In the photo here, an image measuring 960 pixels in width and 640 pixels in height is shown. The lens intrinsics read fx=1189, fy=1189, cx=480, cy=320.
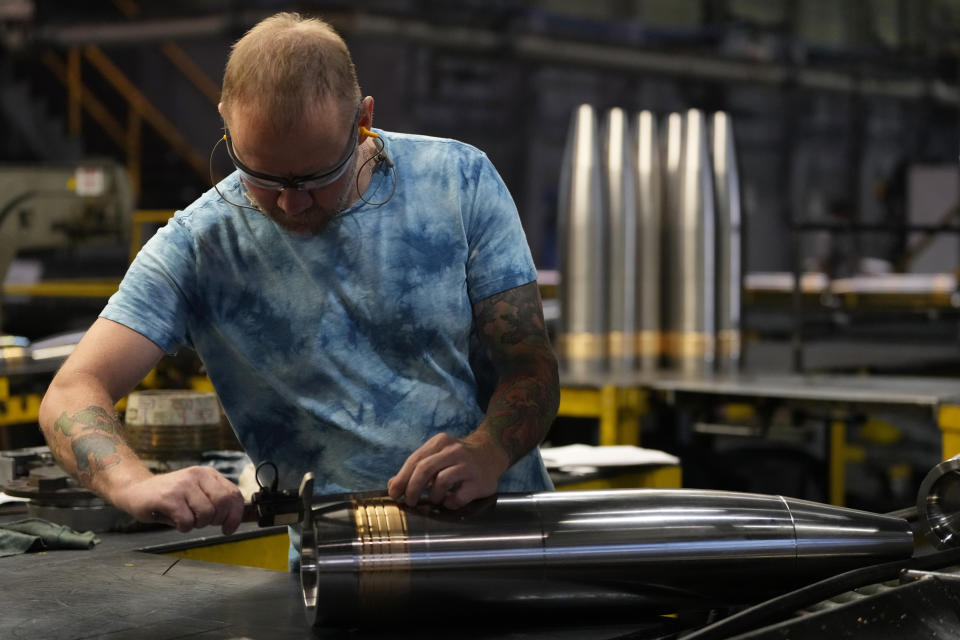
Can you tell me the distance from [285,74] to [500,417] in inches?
16.1

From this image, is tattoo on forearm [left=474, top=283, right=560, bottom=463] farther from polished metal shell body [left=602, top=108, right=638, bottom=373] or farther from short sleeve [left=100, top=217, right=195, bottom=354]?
polished metal shell body [left=602, top=108, right=638, bottom=373]

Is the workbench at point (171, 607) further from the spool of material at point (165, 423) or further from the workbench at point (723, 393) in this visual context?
the workbench at point (723, 393)

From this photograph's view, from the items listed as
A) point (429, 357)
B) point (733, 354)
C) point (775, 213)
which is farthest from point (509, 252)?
point (775, 213)

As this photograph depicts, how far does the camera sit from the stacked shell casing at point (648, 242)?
3.35 metres

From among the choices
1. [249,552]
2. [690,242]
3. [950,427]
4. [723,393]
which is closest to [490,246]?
[249,552]

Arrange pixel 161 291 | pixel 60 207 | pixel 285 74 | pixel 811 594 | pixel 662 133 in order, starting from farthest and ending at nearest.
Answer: pixel 662 133 < pixel 60 207 < pixel 161 291 < pixel 285 74 < pixel 811 594

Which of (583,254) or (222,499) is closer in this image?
(222,499)

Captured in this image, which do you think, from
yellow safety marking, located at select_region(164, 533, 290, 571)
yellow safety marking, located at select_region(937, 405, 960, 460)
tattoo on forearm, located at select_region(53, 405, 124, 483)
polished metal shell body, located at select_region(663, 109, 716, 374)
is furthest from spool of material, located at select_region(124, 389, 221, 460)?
polished metal shell body, located at select_region(663, 109, 716, 374)

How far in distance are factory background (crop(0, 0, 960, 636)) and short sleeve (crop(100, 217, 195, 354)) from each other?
0.13m

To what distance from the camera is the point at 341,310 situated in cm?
129

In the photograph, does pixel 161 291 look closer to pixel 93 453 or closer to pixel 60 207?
pixel 93 453

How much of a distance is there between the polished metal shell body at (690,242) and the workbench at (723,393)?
13cm

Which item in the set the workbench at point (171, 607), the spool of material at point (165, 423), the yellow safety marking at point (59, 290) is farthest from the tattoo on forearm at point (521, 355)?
the yellow safety marking at point (59, 290)

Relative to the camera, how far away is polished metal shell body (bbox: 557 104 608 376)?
131 inches
